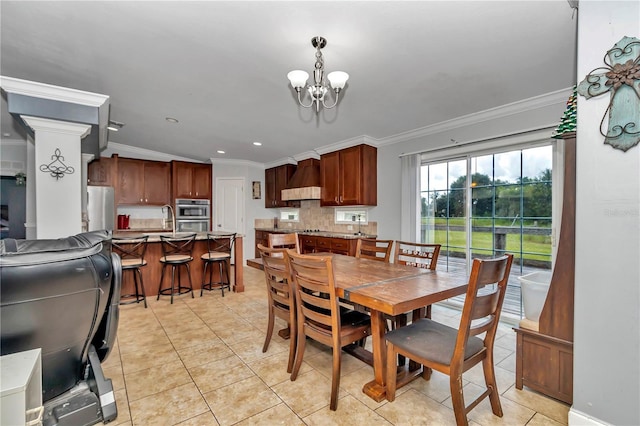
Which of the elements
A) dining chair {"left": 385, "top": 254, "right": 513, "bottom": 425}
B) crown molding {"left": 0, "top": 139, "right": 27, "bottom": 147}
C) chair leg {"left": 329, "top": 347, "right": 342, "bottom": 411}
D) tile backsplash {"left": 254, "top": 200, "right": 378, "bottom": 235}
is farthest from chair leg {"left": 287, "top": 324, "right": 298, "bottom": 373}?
crown molding {"left": 0, "top": 139, "right": 27, "bottom": 147}

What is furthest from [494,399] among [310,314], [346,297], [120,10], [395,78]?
[120,10]

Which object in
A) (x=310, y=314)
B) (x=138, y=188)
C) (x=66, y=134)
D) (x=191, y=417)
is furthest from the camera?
(x=138, y=188)

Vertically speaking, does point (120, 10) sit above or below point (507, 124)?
above

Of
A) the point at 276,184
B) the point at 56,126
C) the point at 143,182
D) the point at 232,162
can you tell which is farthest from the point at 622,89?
the point at 143,182

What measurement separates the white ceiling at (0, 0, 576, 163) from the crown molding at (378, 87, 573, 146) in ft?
0.31

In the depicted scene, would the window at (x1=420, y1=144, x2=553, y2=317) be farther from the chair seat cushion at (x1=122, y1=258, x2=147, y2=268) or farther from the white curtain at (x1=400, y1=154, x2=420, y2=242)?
the chair seat cushion at (x1=122, y1=258, x2=147, y2=268)

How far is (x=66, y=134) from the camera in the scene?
3150 mm

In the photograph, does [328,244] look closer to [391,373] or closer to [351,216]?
[351,216]

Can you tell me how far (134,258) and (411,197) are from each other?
3936mm

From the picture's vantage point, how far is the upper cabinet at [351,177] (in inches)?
180

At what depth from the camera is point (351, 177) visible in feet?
15.6

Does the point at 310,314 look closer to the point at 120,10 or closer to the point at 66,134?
the point at 120,10

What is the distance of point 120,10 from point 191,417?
2677mm

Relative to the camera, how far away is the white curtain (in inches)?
159
